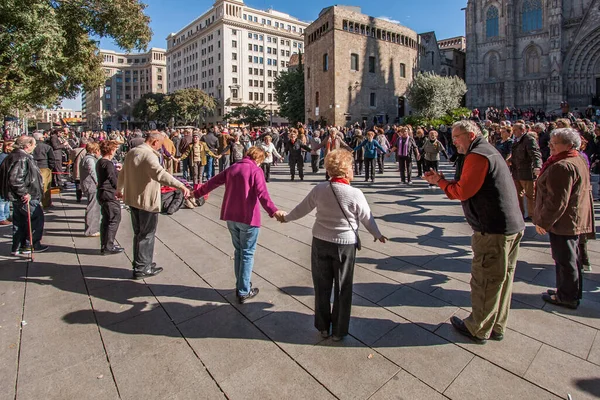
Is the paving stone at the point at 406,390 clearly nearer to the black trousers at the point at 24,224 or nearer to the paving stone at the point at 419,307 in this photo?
the paving stone at the point at 419,307

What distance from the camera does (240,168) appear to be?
12.6ft

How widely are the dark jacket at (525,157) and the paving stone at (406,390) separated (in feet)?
17.7

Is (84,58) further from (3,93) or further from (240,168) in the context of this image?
(240,168)

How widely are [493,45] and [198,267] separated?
5396 centimetres

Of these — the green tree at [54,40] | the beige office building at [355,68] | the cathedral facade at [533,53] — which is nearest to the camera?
the green tree at [54,40]

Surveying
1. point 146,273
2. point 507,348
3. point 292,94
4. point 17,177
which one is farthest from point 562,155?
point 292,94

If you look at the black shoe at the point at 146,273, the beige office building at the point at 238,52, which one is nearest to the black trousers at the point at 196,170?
the black shoe at the point at 146,273

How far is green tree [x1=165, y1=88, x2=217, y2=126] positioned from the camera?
64.6 m

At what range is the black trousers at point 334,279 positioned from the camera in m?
3.08

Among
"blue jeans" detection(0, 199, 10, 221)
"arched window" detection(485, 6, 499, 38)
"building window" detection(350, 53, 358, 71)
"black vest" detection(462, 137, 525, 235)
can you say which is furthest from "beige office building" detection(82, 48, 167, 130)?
"black vest" detection(462, 137, 525, 235)

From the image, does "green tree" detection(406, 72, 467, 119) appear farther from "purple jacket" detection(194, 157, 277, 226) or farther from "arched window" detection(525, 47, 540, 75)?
"purple jacket" detection(194, 157, 277, 226)

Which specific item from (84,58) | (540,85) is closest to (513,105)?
(540,85)

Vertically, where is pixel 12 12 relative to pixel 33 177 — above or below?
above

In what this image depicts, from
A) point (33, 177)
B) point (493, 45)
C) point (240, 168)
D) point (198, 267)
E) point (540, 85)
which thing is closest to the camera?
point (240, 168)
